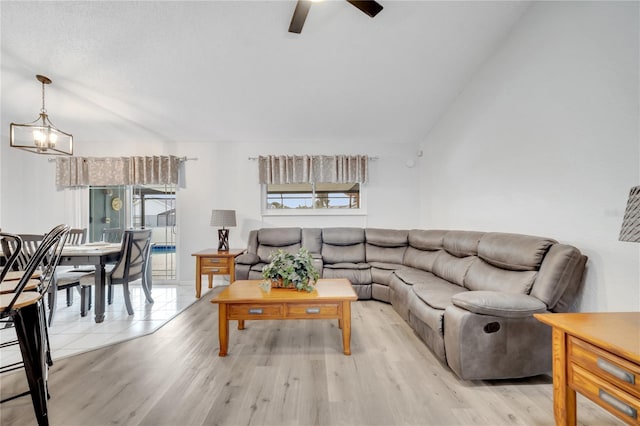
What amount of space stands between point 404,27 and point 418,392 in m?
3.01

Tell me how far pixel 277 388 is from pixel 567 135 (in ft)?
8.96

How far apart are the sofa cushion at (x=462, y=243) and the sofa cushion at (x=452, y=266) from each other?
5 centimetres

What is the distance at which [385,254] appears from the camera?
156 inches

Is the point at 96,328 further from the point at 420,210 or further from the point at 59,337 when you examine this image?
the point at 420,210

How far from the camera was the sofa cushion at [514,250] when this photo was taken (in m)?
1.89

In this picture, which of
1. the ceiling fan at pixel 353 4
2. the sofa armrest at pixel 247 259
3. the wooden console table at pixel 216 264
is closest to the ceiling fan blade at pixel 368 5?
the ceiling fan at pixel 353 4

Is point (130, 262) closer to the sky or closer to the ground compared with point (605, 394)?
closer to the sky

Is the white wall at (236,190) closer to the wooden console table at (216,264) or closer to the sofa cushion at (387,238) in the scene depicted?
the sofa cushion at (387,238)

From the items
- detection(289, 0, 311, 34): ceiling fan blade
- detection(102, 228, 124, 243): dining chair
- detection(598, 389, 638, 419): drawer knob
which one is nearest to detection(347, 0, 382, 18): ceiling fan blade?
detection(289, 0, 311, 34): ceiling fan blade

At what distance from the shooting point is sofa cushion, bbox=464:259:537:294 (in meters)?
1.89

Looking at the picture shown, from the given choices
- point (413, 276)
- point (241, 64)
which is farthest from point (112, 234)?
point (413, 276)

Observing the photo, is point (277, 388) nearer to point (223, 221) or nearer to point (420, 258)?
point (420, 258)

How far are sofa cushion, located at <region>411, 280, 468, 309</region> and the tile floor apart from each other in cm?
263

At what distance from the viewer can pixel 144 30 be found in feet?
8.03
